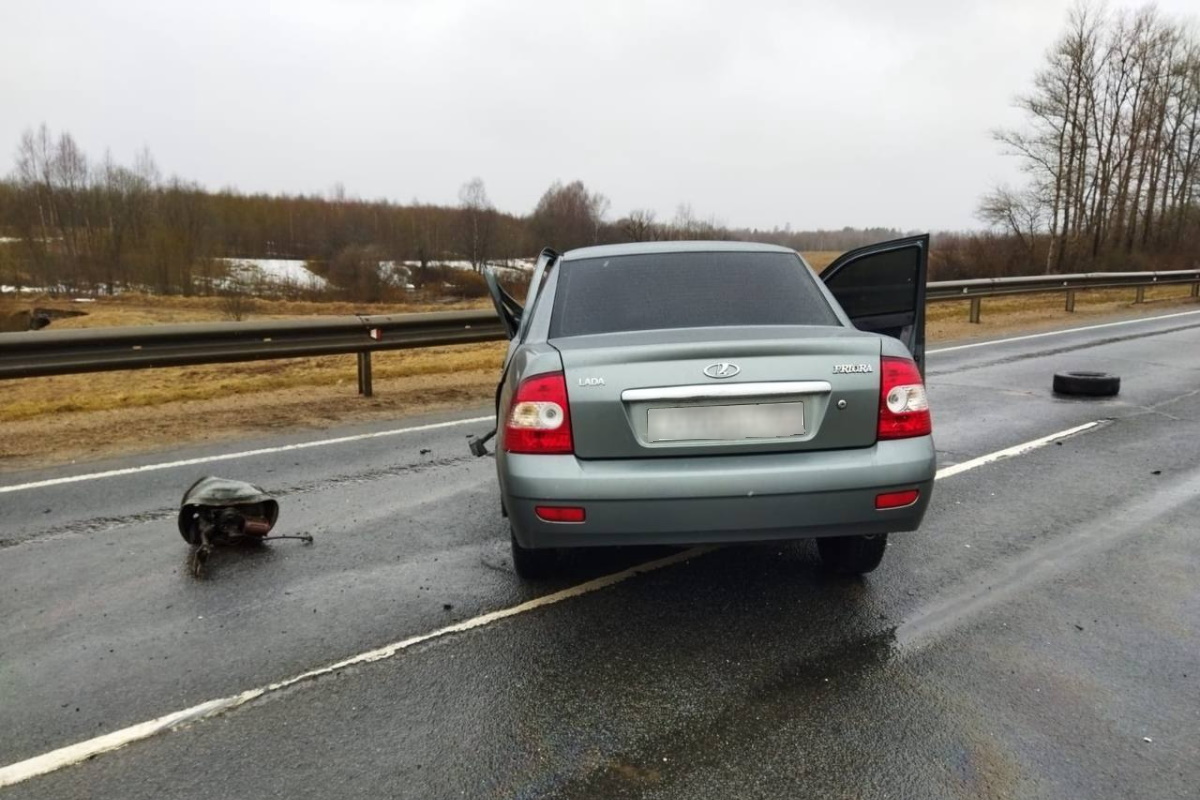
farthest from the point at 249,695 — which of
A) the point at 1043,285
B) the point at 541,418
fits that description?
the point at 1043,285

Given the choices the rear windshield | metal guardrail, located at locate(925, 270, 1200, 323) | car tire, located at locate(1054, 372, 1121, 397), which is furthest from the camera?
metal guardrail, located at locate(925, 270, 1200, 323)

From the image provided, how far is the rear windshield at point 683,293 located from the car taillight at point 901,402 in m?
0.50

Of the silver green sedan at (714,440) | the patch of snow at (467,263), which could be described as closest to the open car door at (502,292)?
the silver green sedan at (714,440)

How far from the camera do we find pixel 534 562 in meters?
3.63

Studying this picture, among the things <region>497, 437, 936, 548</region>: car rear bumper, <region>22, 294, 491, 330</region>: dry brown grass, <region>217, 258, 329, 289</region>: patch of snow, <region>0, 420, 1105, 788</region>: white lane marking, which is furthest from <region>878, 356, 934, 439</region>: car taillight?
<region>217, 258, 329, 289</region>: patch of snow

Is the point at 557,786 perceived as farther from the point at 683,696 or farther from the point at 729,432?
the point at 729,432

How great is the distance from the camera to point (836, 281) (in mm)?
5305

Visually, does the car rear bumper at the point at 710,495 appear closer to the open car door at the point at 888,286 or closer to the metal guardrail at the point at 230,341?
the open car door at the point at 888,286

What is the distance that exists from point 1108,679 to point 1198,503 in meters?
2.82

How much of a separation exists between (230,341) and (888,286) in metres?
6.79

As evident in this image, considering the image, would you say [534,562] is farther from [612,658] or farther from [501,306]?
[501,306]

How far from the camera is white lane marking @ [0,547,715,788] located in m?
2.37

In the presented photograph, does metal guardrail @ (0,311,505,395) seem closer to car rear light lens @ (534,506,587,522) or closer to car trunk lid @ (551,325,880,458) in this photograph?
car rear light lens @ (534,506,587,522)

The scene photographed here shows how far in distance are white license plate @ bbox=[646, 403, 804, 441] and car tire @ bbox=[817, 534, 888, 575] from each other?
2.89 feet
